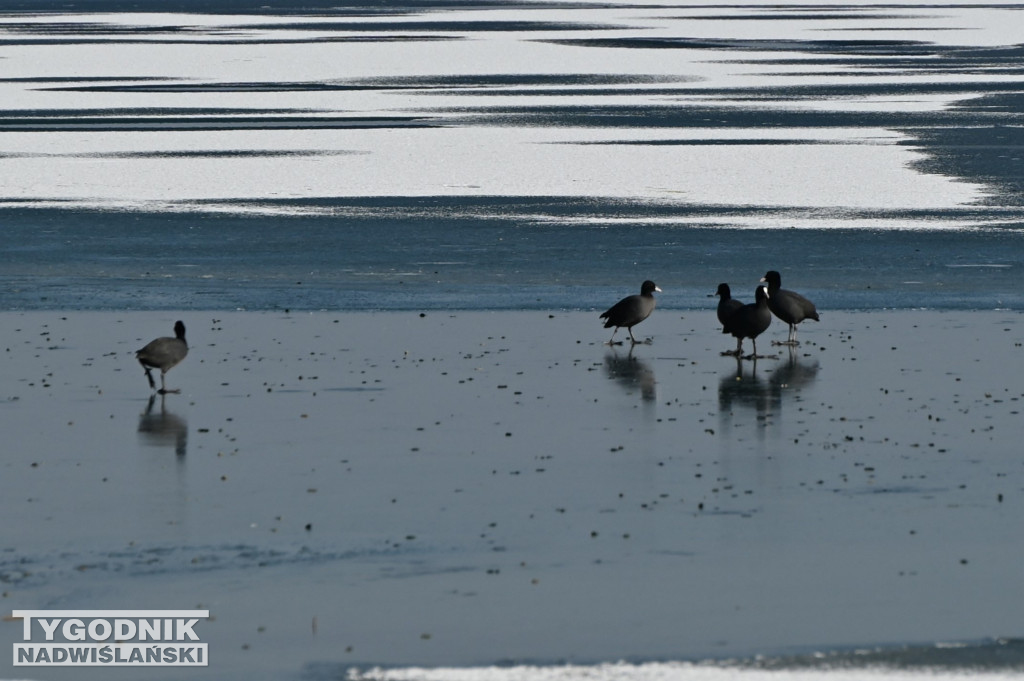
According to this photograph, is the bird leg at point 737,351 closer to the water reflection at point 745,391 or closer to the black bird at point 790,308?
the water reflection at point 745,391

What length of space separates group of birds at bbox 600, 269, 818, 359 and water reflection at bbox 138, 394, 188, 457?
4502mm

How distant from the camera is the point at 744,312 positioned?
16328 millimetres

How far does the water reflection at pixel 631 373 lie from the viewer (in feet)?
49.4

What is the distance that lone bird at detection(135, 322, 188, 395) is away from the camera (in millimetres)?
14727

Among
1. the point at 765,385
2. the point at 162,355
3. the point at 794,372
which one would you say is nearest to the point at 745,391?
the point at 765,385

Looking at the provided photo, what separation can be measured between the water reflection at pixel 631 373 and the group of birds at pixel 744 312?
0.33 metres

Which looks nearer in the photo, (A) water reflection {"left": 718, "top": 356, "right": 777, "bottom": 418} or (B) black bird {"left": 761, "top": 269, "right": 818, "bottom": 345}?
(A) water reflection {"left": 718, "top": 356, "right": 777, "bottom": 418}

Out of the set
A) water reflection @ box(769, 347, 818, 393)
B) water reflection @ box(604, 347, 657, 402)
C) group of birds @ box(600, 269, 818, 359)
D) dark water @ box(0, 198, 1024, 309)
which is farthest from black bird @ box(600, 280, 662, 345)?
dark water @ box(0, 198, 1024, 309)

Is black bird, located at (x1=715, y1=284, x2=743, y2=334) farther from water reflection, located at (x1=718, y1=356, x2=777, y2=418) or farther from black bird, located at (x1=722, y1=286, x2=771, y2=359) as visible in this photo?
water reflection, located at (x1=718, y1=356, x2=777, y2=418)

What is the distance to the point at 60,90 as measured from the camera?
164ft

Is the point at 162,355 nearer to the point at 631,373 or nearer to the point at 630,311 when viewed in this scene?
the point at 631,373

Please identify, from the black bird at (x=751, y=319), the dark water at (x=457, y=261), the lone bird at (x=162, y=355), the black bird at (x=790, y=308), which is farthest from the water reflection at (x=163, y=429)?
the black bird at (x=790, y=308)

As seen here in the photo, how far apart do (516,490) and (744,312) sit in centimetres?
537

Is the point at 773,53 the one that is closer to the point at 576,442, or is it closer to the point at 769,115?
the point at 769,115
